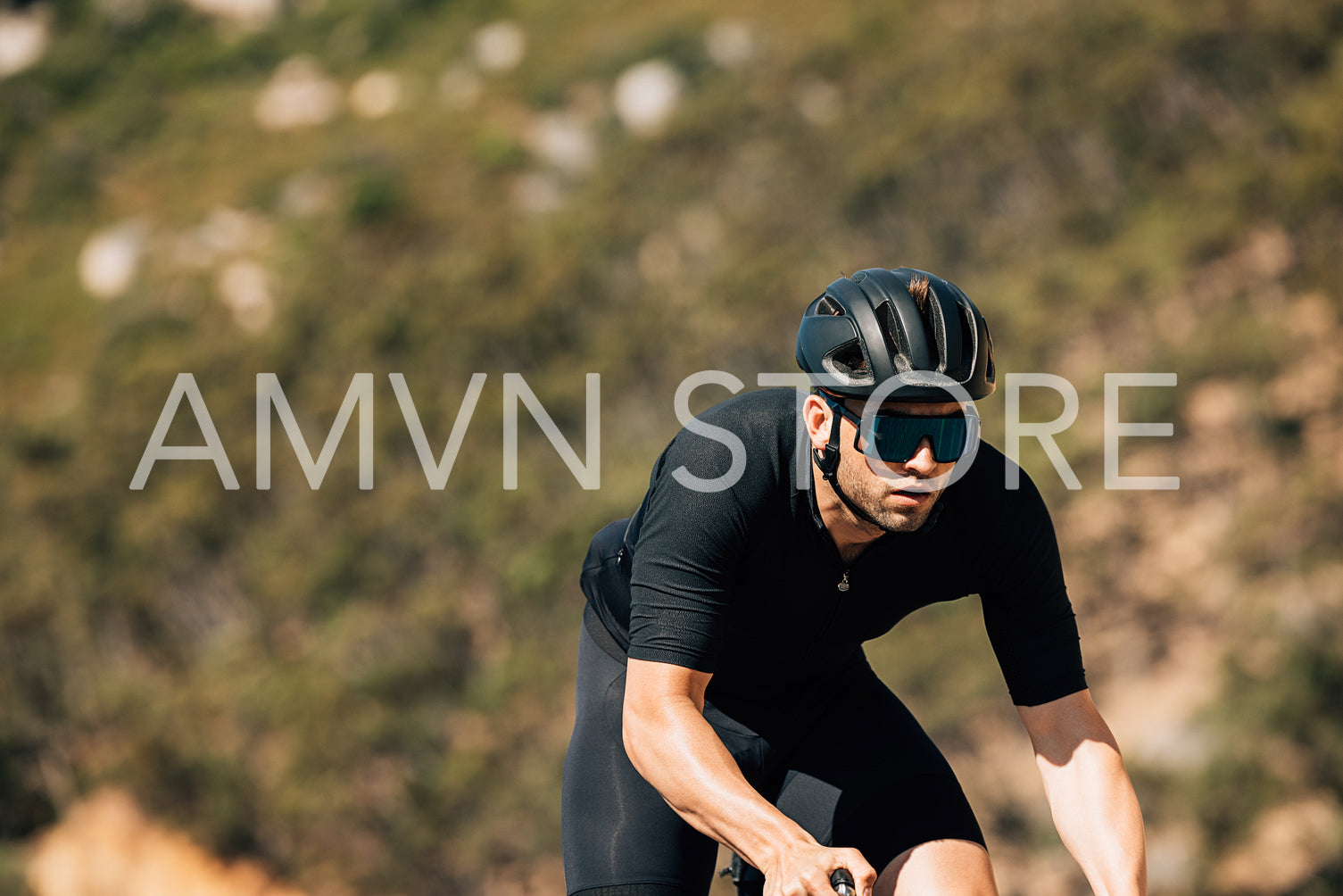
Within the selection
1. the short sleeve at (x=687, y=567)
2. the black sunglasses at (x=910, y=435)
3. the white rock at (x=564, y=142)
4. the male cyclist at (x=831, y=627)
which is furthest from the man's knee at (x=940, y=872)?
the white rock at (x=564, y=142)

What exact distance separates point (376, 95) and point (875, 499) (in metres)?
35.5

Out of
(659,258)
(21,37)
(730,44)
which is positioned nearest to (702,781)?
(659,258)

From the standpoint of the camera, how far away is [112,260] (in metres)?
32.1

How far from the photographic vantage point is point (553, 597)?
19422mm

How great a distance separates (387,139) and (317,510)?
13564 mm

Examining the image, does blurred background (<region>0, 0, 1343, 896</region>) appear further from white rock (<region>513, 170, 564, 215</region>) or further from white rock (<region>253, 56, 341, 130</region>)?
white rock (<region>253, 56, 341, 130</region>)

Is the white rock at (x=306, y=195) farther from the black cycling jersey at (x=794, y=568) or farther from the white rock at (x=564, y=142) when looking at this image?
the black cycling jersey at (x=794, y=568)

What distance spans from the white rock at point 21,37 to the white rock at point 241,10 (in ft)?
16.7

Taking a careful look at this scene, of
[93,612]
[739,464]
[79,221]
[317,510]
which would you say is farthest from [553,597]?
[79,221]

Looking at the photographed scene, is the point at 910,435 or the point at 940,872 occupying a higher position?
the point at 910,435

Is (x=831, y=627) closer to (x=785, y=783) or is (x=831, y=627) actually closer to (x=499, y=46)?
(x=785, y=783)


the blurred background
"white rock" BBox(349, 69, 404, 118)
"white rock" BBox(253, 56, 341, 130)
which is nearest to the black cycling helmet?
the blurred background

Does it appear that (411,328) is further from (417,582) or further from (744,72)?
(744,72)

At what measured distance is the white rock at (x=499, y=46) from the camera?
3444cm
